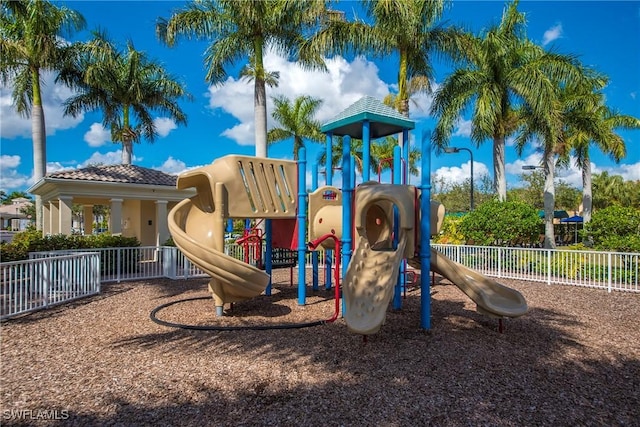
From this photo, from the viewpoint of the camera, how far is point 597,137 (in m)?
22.1

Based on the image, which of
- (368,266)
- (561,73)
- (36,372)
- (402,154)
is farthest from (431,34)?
(36,372)

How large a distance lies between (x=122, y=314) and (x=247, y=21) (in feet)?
41.4

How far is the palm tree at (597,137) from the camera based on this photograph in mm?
21734

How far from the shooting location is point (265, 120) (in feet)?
52.2

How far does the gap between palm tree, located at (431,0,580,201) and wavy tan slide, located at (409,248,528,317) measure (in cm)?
1330

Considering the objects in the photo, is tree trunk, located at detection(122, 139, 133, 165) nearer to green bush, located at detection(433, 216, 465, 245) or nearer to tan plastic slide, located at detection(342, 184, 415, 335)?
green bush, located at detection(433, 216, 465, 245)

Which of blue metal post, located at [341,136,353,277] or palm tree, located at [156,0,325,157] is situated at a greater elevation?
palm tree, located at [156,0,325,157]

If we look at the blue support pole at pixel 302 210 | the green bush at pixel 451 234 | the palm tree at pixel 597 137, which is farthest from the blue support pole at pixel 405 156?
the palm tree at pixel 597 137

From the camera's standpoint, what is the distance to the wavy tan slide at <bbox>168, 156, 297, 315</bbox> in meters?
6.50

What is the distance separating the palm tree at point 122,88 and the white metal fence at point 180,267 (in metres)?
13.7

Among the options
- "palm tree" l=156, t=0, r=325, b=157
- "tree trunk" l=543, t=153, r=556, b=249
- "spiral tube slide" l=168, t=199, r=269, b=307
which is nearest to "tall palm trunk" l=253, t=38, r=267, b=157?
"palm tree" l=156, t=0, r=325, b=157

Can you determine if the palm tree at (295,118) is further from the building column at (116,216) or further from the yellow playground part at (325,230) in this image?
the yellow playground part at (325,230)

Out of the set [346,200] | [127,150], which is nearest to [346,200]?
[346,200]

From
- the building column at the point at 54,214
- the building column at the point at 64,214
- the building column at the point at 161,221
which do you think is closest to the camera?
the building column at the point at 64,214
